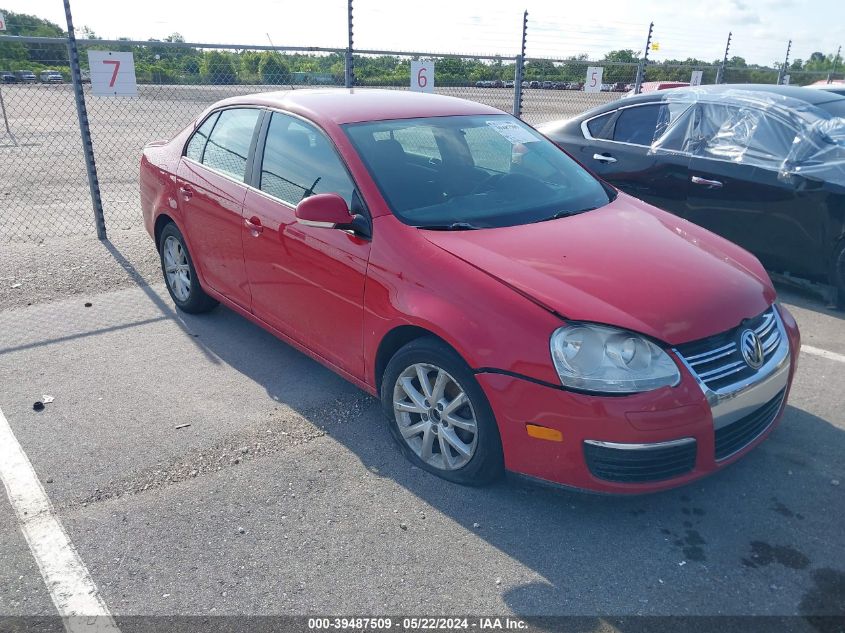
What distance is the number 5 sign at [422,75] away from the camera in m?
9.18

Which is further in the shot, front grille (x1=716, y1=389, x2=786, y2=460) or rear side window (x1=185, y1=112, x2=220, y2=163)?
rear side window (x1=185, y1=112, x2=220, y2=163)

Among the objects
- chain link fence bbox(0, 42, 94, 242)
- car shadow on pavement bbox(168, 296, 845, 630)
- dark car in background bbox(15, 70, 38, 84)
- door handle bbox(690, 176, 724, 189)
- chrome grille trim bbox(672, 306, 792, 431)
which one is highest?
dark car in background bbox(15, 70, 38, 84)

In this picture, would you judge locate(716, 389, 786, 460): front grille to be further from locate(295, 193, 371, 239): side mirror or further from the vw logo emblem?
locate(295, 193, 371, 239): side mirror

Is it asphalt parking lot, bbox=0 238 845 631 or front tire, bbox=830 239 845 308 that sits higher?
front tire, bbox=830 239 845 308

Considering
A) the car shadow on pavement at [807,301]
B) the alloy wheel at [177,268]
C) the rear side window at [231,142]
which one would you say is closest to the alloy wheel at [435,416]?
the rear side window at [231,142]

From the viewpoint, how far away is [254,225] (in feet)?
13.8

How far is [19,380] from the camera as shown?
14.6 feet

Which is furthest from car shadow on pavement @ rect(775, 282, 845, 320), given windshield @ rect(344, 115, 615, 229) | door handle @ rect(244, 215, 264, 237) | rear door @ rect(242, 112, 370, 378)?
door handle @ rect(244, 215, 264, 237)

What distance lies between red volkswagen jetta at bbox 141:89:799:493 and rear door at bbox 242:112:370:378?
1cm

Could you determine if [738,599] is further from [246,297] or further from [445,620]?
[246,297]

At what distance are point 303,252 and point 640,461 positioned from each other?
6.80 feet

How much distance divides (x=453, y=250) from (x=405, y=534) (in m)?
1.28

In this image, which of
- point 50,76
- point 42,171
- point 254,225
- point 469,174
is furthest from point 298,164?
point 50,76

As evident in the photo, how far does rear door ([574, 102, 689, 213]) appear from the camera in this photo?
21.0 ft
